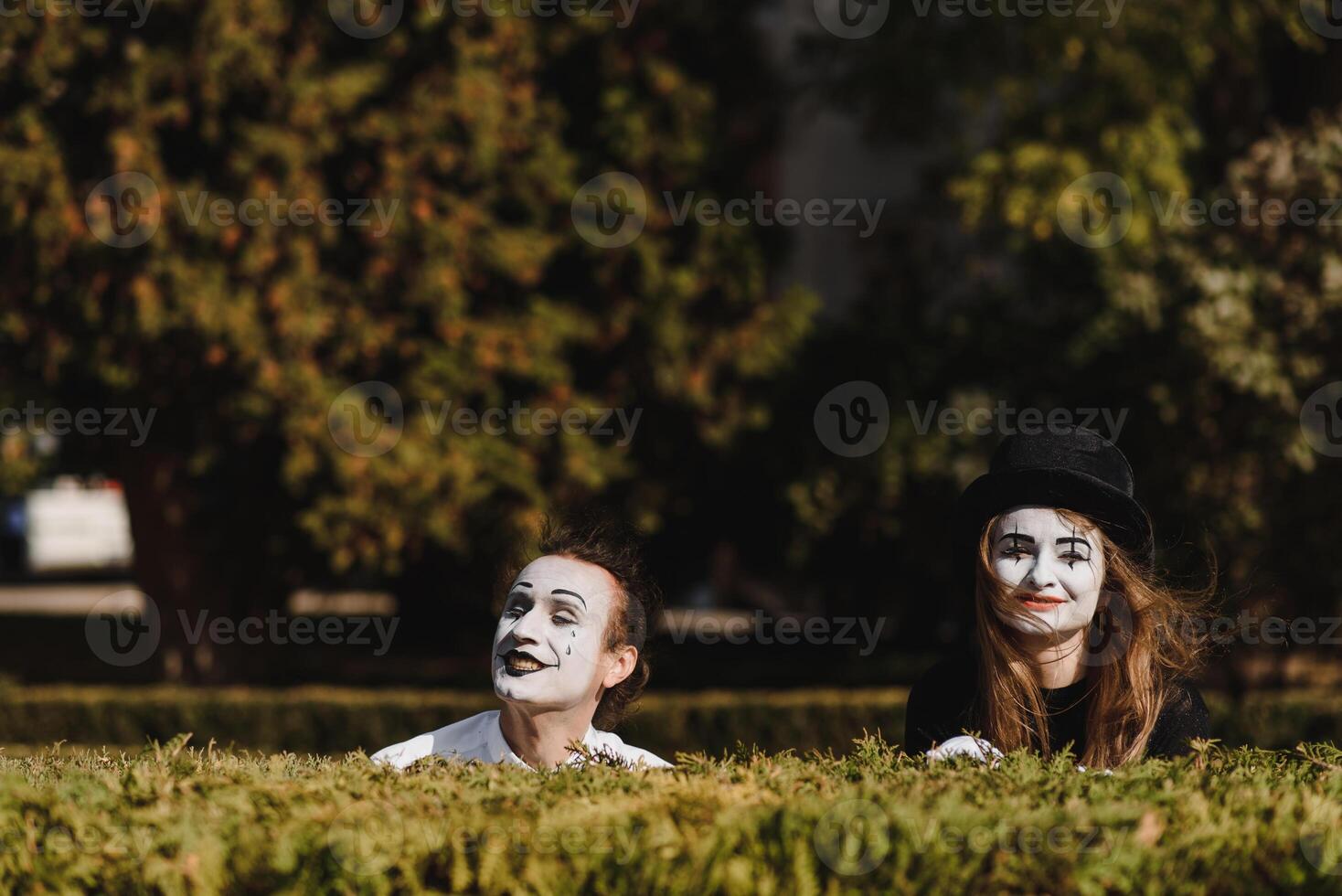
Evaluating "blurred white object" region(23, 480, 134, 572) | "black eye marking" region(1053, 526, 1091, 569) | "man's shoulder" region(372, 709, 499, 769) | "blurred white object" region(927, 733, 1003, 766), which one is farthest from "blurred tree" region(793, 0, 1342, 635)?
"blurred white object" region(23, 480, 134, 572)

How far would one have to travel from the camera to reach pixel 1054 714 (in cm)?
359

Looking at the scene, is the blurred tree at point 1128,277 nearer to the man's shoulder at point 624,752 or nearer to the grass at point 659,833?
the man's shoulder at point 624,752

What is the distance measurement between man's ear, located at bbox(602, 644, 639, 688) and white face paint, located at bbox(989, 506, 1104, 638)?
93 centimetres

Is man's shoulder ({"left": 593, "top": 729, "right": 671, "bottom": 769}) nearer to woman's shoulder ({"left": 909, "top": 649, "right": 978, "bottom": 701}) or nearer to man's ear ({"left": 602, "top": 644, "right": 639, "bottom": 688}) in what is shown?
man's ear ({"left": 602, "top": 644, "right": 639, "bottom": 688})

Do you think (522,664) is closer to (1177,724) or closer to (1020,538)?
(1020,538)

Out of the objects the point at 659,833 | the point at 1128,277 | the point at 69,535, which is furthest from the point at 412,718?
the point at 69,535

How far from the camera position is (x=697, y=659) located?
17.7 meters

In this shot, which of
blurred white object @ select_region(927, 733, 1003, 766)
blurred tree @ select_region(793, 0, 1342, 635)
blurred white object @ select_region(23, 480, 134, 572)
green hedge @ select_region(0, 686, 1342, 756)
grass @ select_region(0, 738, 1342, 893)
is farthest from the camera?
blurred white object @ select_region(23, 480, 134, 572)

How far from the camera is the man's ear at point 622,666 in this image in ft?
12.0

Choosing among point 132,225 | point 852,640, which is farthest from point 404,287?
point 852,640

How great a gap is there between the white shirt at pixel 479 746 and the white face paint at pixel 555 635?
0.12 meters

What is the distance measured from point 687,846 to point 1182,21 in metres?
11.1

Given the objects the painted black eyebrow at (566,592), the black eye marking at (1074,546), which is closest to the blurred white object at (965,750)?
the black eye marking at (1074,546)

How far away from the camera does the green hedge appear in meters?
10.7
